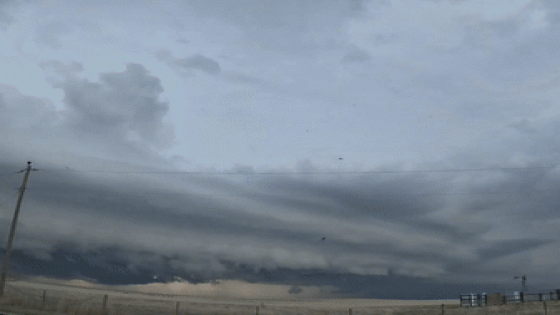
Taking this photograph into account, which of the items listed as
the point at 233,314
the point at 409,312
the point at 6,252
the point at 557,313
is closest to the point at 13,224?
the point at 6,252

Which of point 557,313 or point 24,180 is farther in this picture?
point 24,180

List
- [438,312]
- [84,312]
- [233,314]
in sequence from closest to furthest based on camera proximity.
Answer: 1. [84,312]
2. [233,314]
3. [438,312]

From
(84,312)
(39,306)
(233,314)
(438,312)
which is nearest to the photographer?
(84,312)

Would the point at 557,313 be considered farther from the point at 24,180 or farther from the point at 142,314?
the point at 24,180

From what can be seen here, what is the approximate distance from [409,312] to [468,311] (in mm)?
7709

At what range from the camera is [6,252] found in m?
62.2

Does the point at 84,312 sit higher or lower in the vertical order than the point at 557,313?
lower

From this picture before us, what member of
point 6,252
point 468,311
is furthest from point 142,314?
point 468,311

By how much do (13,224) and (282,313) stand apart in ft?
118

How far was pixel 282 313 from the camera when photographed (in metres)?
73.4

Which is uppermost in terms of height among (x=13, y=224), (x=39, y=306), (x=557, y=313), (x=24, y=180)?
(x=24, y=180)

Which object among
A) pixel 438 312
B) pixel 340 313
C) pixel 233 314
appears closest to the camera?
pixel 233 314

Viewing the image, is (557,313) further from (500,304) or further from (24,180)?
(24,180)

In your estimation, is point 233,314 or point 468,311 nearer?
point 233,314
